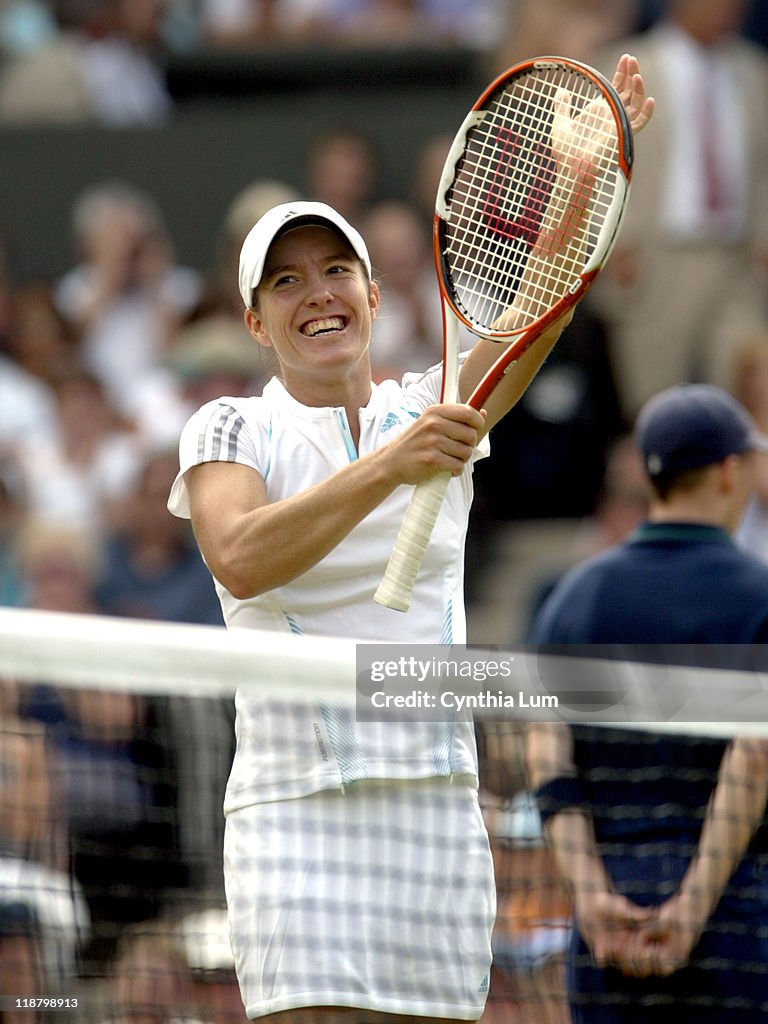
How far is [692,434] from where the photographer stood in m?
4.30

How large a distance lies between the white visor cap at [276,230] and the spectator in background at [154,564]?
4192 mm

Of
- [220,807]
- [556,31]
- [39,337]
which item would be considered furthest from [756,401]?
[220,807]

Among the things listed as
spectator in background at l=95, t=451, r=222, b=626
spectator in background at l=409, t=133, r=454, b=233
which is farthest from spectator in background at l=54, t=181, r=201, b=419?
spectator in background at l=95, t=451, r=222, b=626

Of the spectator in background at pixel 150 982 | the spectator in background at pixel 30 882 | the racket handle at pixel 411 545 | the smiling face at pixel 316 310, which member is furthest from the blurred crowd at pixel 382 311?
the racket handle at pixel 411 545

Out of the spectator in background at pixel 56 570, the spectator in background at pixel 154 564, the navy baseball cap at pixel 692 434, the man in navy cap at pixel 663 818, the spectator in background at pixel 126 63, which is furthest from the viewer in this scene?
the spectator in background at pixel 126 63

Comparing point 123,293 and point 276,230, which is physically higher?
point 123,293

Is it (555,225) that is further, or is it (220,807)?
(220,807)

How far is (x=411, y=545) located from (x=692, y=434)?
154 centimetres

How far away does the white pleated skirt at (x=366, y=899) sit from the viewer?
2994 mm

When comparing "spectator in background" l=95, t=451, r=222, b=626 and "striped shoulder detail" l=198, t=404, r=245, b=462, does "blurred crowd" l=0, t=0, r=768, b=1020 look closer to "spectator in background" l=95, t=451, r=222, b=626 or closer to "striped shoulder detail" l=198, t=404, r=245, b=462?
"spectator in background" l=95, t=451, r=222, b=626

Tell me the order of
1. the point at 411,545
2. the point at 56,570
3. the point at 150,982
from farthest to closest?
the point at 56,570
the point at 150,982
the point at 411,545

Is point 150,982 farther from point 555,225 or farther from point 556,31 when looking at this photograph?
point 556,31

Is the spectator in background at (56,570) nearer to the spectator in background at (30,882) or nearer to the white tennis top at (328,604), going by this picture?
the spectator in background at (30,882)

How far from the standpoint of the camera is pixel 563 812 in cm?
389
